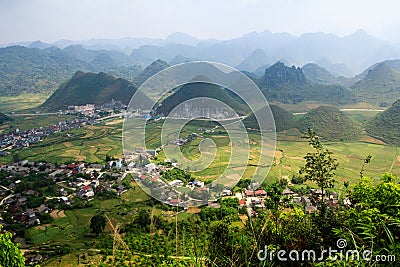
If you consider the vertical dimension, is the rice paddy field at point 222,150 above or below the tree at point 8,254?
below

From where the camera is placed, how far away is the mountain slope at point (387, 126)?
680 inches

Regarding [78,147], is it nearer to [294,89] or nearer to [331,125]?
[331,125]

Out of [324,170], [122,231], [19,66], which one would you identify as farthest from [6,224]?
[19,66]

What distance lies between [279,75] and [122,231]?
3178 cm

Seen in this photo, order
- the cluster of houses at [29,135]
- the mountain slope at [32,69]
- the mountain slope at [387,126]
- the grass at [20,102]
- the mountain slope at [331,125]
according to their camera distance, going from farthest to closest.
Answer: the mountain slope at [32,69]
the grass at [20,102]
the mountain slope at [331,125]
the cluster of houses at [29,135]
the mountain slope at [387,126]

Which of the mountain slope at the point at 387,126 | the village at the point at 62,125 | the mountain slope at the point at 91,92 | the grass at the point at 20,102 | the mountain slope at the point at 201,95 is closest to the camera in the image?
the mountain slope at the point at 387,126

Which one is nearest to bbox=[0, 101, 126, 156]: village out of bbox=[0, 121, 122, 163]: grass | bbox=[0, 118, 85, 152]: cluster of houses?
bbox=[0, 118, 85, 152]: cluster of houses

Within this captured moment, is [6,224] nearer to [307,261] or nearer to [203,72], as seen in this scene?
[203,72]

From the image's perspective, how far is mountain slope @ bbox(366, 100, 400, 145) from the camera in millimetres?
17270

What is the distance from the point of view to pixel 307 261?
1620mm

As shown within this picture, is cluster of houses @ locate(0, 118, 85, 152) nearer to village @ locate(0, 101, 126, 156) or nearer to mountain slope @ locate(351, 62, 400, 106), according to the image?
village @ locate(0, 101, 126, 156)

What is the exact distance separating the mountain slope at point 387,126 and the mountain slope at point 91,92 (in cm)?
2010

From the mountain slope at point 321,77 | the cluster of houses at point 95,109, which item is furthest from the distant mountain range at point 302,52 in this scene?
the cluster of houses at point 95,109

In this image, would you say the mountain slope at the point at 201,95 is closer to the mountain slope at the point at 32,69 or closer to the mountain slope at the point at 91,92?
the mountain slope at the point at 91,92
